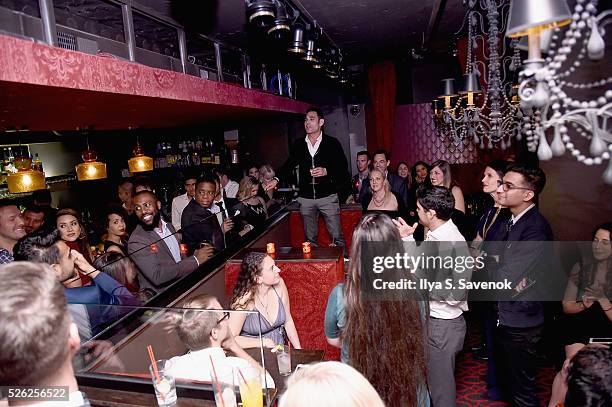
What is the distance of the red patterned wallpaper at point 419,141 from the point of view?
935cm

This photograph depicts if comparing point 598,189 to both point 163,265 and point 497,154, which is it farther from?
point 497,154

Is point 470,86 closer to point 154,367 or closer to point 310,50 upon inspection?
point 310,50

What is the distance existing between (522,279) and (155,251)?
8.61 feet

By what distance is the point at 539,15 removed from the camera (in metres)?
1.13

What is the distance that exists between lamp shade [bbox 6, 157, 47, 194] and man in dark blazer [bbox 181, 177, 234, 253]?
130 centimetres

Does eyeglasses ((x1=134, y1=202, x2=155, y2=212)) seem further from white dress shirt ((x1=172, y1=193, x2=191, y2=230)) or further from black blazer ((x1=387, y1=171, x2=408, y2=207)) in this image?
black blazer ((x1=387, y1=171, x2=408, y2=207))

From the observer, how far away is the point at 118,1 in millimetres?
4406

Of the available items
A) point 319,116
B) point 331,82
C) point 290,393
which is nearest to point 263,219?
point 319,116

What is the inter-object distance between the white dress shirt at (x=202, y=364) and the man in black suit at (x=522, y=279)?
162 cm

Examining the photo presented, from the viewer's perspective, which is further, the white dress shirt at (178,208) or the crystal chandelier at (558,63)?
the white dress shirt at (178,208)

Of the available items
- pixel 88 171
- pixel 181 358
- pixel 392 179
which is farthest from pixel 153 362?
pixel 392 179

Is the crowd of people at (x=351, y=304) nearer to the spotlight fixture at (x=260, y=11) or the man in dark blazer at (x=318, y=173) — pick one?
the man in dark blazer at (x=318, y=173)

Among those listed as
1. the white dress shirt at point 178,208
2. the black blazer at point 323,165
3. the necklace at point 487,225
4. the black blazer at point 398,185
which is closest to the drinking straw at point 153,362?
the necklace at point 487,225

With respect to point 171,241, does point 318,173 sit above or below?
above
